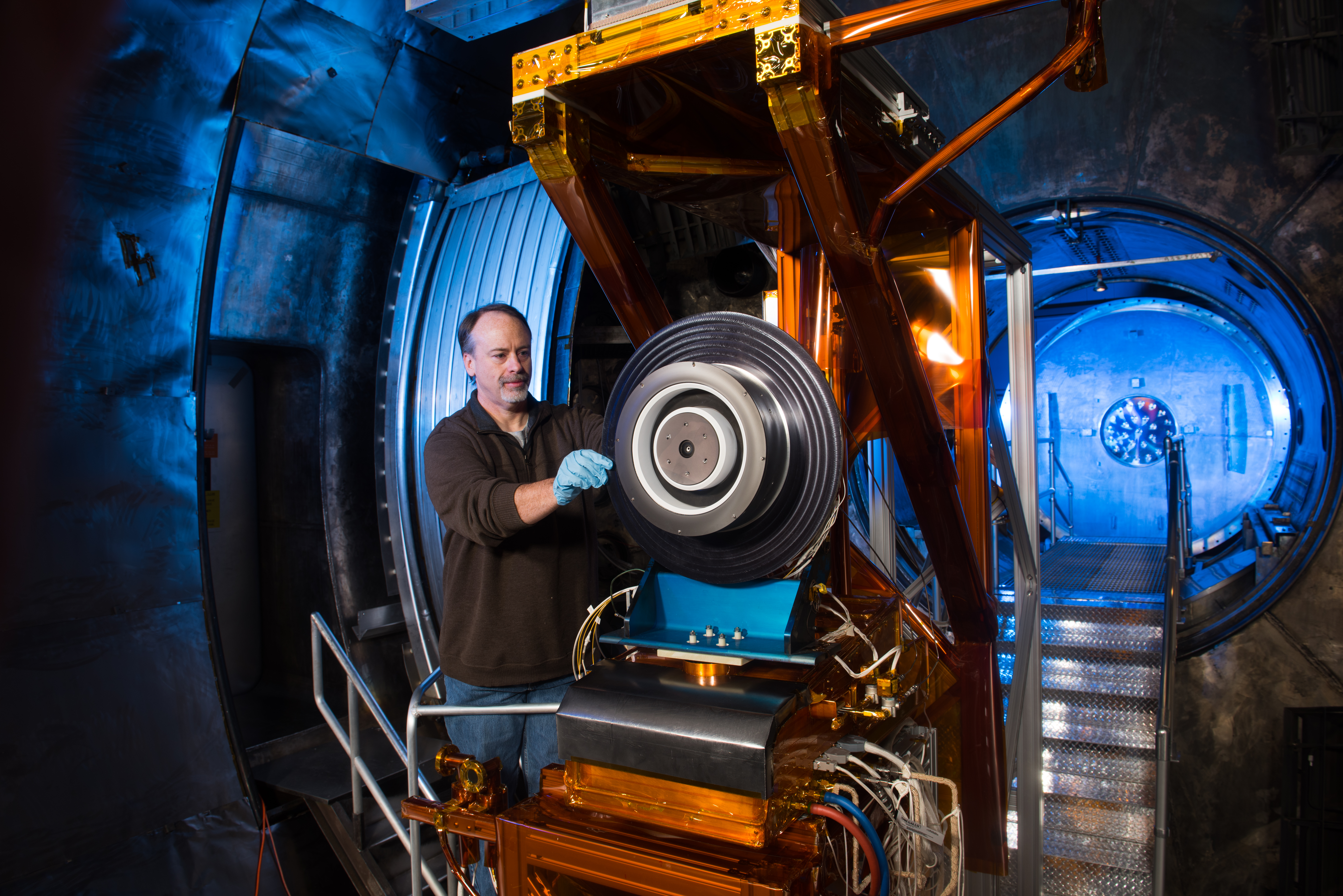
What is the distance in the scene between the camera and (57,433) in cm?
346

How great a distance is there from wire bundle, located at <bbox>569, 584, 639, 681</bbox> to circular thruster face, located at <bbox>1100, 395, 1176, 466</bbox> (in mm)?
11228

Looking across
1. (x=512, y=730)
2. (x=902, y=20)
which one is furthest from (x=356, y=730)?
(x=902, y=20)

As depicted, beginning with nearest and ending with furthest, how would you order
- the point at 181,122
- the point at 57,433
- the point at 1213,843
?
the point at 57,433, the point at 181,122, the point at 1213,843

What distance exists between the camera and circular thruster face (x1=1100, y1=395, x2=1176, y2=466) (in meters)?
11.4

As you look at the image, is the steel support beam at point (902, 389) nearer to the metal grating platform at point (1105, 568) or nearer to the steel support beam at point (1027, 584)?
the steel support beam at point (1027, 584)

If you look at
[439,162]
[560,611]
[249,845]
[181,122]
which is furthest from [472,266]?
[249,845]

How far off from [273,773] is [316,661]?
990 mm

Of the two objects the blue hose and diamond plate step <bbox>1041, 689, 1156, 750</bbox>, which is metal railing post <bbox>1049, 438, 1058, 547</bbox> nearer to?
diamond plate step <bbox>1041, 689, 1156, 750</bbox>

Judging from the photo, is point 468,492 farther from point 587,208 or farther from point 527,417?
point 587,208

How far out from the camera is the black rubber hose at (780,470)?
1.73 m

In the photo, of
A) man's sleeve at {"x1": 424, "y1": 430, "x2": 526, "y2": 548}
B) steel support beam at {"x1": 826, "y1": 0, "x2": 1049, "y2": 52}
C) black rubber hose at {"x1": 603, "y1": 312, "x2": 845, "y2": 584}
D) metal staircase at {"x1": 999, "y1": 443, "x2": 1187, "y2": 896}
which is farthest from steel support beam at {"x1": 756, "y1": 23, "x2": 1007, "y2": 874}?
metal staircase at {"x1": 999, "y1": 443, "x2": 1187, "y2": 896}

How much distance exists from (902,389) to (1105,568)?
7.08m

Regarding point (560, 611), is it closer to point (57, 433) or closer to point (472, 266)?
point (57, 433)

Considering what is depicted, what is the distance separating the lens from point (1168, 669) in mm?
4797
